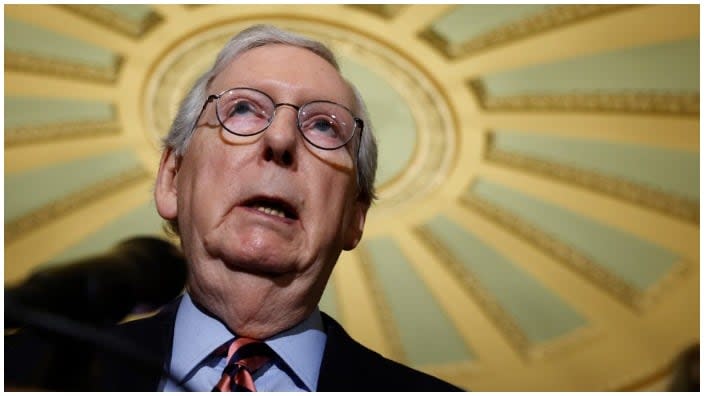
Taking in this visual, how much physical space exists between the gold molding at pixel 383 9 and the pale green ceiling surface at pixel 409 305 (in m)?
2.40

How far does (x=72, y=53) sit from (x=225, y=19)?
1124mm

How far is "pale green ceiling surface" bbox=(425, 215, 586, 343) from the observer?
6305mm

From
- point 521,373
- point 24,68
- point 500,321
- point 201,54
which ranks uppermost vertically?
point 201,54

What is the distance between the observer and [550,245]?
6.12 meters

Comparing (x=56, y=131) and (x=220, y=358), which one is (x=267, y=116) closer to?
(x=220, y=358)

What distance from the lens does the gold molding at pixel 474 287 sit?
643 cm

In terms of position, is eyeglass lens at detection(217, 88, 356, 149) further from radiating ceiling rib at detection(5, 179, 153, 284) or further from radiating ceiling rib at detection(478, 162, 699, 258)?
radiating ceiling rib at detection(5, 179, 153, 284)

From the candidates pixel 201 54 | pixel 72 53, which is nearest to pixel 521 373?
pixel 201 54

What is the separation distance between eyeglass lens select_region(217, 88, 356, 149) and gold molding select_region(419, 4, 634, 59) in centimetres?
350

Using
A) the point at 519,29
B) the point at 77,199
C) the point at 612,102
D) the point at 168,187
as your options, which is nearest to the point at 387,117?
the point at 519,29

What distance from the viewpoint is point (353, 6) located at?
4727 millimetres

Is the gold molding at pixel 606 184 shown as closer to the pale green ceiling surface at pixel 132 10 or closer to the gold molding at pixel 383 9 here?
the gold molding at pixel 383 9

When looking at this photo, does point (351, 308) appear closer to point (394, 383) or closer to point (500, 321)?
point (500, 321)

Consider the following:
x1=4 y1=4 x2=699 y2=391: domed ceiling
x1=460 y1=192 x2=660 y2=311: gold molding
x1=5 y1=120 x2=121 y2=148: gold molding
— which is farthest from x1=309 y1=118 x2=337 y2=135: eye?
x1=460 y1=192 x2=660 y2=311: gold molding
